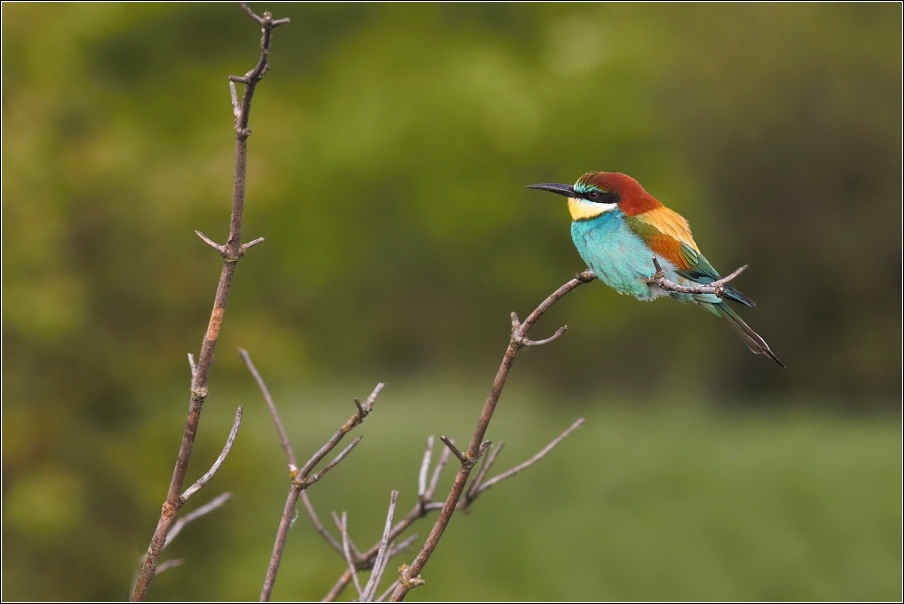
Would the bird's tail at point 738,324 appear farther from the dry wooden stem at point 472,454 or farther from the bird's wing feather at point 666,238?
the dry wooden stem at point 472,454

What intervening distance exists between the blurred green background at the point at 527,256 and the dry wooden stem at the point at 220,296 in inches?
216

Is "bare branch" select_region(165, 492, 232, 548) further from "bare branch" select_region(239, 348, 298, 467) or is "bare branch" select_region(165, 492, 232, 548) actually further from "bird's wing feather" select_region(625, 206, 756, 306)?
"bird's wing feather" select_region(625, 206, 756, 306)

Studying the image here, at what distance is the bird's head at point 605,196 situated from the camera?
2582 millimetres

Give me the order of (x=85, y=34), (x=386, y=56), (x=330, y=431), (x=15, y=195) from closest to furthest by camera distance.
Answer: (x=15, y=195) → (x=330, y=431) → (x=85, y=34) → (x=386, y=56)

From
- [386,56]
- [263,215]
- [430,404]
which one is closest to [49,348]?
[263,215]

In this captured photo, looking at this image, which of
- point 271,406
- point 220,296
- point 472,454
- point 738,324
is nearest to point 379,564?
point 472,454

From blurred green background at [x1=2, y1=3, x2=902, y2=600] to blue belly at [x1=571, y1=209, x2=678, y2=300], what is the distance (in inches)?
180

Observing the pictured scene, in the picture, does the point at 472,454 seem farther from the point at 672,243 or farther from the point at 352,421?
the point at 672,243

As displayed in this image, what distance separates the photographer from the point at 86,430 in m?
6.32

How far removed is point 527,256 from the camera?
13.4 m

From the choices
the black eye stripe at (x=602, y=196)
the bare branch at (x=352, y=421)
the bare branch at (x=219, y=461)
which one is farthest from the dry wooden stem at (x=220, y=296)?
the black eye stripe at (x=602, y=196)

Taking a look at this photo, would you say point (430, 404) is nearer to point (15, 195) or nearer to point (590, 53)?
point (590, 53)

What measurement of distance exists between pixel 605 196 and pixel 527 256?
1079cm

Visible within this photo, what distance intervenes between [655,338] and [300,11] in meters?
7.42
